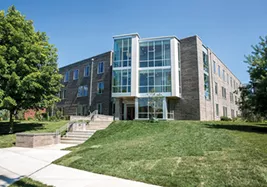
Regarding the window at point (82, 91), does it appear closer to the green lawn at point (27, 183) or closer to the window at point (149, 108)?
the window at point (149, 108)

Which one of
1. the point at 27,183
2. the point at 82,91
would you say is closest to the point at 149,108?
the point at 82,91

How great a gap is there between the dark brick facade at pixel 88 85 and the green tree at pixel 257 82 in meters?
17.6

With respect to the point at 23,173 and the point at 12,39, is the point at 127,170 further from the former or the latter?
the point at 12,39

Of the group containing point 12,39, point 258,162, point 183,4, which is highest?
point 183,4

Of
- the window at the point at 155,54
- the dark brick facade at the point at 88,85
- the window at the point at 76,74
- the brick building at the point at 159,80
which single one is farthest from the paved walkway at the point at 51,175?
the window at the point at 76,74

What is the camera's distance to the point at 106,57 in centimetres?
2869

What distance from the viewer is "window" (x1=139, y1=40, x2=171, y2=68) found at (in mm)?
24156

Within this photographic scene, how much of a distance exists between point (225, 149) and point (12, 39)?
626 inches

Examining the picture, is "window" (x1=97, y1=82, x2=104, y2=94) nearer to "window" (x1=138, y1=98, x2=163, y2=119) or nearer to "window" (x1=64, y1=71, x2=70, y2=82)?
"window" (x1=138, y1=98, x2=163, y2=119)

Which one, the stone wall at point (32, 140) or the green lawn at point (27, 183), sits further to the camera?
the stone wall at point (32, 140)

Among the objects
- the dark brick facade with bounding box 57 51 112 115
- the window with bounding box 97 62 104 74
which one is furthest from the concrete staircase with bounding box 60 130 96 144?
the window with bounding box 97 62 104 74

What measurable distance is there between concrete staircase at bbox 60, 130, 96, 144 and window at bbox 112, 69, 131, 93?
35.8 ft

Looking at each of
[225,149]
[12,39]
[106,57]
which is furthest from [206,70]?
[12,39]

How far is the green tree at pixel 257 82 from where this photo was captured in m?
12.8
